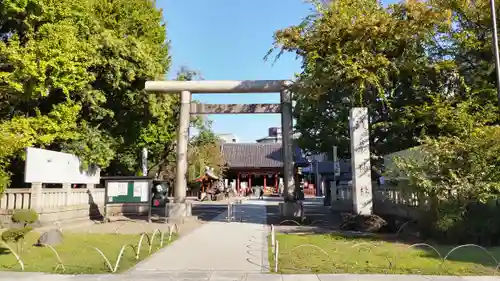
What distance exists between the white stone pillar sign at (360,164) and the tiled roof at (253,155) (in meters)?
35.2

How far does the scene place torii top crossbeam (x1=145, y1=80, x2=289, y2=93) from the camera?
744 inches

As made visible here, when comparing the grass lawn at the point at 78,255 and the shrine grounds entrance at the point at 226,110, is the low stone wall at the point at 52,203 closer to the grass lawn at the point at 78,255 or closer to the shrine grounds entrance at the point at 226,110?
the grass lawn at the point at 78,255

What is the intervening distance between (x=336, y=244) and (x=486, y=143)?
5087 millimetres

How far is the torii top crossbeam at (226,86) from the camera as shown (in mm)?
18891

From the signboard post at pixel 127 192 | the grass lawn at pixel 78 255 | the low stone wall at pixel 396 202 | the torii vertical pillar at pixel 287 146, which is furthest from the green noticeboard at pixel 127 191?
the low stone wall at pixel 396 202

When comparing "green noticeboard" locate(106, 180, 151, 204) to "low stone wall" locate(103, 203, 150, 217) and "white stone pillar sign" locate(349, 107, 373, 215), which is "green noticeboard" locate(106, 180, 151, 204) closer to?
"low stone wall" locate(103, 203, 150, 217)

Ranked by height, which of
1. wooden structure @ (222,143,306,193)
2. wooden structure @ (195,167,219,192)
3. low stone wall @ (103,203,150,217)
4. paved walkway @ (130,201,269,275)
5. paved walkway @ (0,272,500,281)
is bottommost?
paved walkway @ (0,272,500,281)

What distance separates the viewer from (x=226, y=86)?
62.0 feet

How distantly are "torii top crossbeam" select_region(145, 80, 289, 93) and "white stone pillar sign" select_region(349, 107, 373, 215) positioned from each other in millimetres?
4333

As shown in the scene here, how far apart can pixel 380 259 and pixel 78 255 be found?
24.0 ft

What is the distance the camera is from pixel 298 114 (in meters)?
25.7

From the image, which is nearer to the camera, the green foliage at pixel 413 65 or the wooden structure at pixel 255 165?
the green foliage at pixel 413 65

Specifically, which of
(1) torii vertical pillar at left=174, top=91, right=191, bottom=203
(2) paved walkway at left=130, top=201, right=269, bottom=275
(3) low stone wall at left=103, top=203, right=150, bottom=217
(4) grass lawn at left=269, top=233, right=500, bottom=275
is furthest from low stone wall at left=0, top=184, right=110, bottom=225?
(4) grass lawn at left=269, top=233, right=500, bottom=275

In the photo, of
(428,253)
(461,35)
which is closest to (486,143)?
(428,253)
